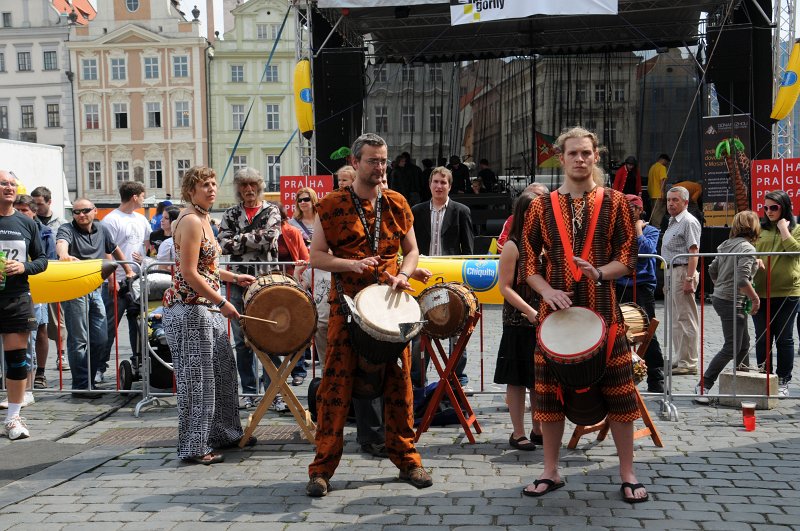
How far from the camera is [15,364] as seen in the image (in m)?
6.39

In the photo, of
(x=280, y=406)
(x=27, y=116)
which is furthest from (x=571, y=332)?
(x=27, y=116)

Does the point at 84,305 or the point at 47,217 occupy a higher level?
the point at 47,217

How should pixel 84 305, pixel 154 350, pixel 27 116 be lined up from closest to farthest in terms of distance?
pixel 154 350 → pixel 84 305 → pixel 27 116

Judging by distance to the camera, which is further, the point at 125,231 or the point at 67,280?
the point at 125,231

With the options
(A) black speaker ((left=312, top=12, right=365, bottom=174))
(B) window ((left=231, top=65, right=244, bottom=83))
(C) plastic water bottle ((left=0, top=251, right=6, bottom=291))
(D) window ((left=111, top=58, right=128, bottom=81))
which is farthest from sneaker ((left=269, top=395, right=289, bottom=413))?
(D) window ((left=111, top=58, right=128, bottom=81))

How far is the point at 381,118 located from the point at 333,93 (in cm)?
313

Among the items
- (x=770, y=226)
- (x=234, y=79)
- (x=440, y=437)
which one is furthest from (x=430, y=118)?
(x=234, y=79)

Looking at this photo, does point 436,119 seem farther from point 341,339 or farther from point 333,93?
point 341,339

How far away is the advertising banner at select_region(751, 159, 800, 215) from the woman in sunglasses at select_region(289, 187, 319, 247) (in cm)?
786

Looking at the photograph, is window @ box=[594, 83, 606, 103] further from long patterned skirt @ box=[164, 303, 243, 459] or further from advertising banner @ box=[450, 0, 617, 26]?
long patterned skirt @ box=[164, 303, 243, 459]

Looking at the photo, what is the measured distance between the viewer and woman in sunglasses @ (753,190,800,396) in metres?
7.45

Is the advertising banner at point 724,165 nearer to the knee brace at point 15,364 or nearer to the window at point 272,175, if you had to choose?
the knee brace at point 15,364

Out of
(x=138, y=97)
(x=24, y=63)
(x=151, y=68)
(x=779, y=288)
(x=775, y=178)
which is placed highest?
(x=24, y=63)

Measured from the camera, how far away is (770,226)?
25.6 ft
